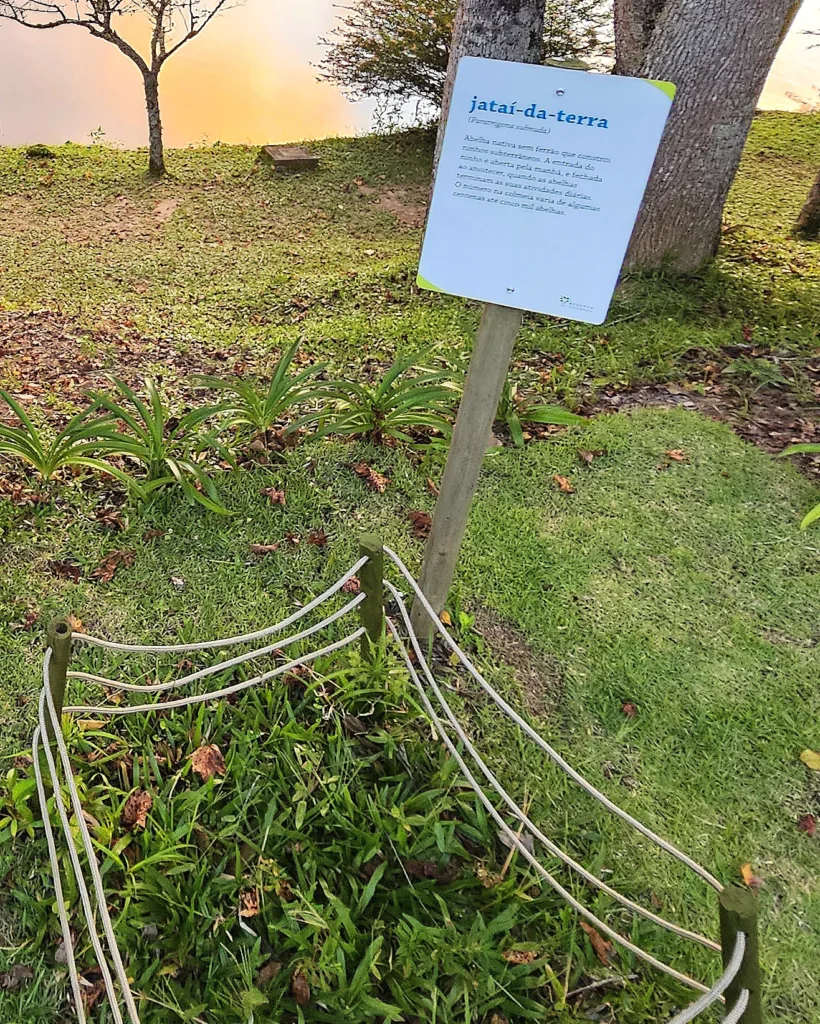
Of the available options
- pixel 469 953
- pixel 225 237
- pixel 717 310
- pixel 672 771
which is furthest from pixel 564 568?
pixel 225 237

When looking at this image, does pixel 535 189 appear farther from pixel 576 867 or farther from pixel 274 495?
pixel 274 495

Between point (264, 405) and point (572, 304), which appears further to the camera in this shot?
point (264, 405)

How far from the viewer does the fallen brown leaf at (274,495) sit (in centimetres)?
283

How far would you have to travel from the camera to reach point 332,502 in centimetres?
287

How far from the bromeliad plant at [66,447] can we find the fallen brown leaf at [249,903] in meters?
1.50

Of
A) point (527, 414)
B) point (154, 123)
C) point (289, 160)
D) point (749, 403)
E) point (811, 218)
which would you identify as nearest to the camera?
point (527, 414)

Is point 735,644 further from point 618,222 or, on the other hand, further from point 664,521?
point 618,222

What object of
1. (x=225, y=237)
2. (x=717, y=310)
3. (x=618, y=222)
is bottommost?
(x=225, y=237)

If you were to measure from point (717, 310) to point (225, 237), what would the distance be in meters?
4.30

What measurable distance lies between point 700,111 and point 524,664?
3388 mm

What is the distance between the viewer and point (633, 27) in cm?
450

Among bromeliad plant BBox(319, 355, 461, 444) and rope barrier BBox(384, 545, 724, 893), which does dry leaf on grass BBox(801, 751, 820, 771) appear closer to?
rope barrier BBox(384, 545, 724, 893)

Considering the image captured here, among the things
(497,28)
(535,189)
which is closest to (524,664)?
(535,189)

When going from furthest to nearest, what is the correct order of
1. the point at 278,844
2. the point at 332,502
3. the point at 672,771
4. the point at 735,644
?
the point at 332,502
the point at 735,644
the point at 672,771
the point at 278,844
